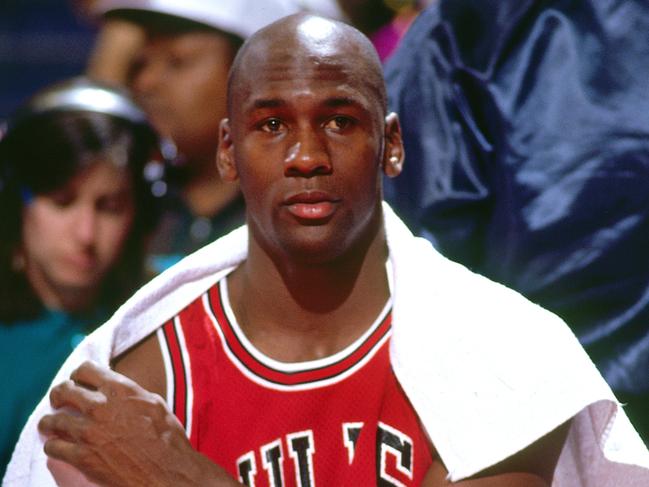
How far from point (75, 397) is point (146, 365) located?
0.14m

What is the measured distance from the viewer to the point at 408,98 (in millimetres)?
A: 1918

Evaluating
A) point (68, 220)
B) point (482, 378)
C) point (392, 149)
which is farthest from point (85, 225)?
point (482, 378)

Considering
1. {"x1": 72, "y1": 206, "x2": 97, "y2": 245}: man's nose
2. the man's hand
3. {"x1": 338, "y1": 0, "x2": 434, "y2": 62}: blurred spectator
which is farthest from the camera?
{"x1": 338, "y1": 0, "x2": 434, "y2": 62}: blurred spectator

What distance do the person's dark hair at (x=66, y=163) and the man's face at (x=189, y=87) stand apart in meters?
0.32

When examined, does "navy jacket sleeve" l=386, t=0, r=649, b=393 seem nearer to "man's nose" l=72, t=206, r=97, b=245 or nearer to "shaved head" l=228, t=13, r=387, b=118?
"shaved head" l=228, t=13, r=387, b=118

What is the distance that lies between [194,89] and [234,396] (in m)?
1.30

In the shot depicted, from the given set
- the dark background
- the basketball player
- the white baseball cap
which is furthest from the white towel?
the dark background

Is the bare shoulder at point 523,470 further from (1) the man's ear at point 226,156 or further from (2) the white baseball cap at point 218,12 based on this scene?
(2) the white baseball cap at point 218,12

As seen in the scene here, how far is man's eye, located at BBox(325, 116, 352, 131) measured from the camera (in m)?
1.48

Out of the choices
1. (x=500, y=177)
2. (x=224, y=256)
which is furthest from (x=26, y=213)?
(x=500, y=177)

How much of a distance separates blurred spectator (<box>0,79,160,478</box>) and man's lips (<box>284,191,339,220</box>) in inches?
36.3

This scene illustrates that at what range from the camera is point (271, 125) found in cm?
150

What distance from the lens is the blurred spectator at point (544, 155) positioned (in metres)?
1.76

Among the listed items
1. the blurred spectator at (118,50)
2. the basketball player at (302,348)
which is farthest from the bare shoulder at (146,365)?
the blurred spectator at (118,50)
